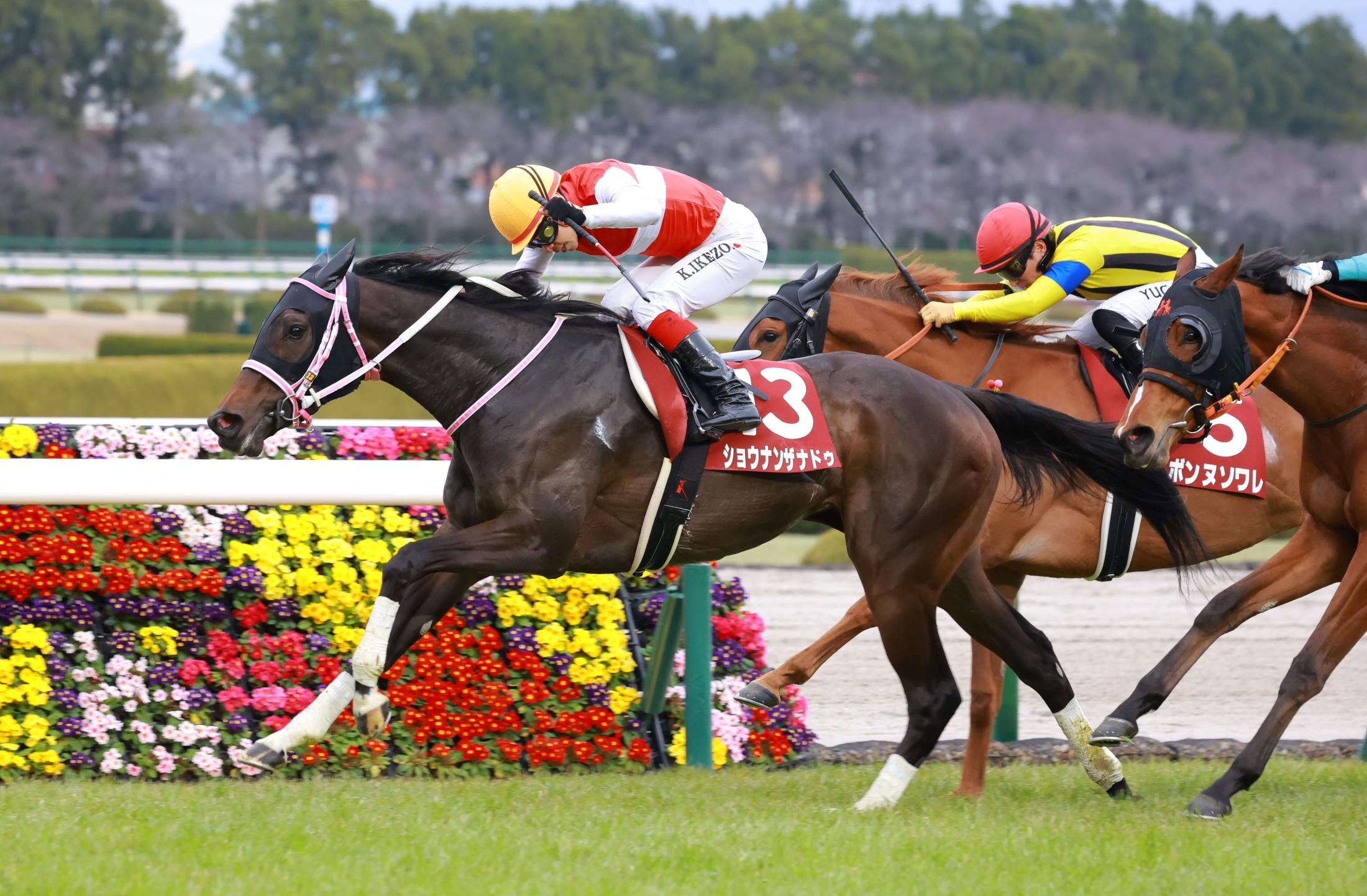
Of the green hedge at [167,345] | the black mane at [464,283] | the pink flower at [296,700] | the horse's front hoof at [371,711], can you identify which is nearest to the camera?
the horse's front hoof at [371,711]

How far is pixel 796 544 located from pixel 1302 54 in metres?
61.5

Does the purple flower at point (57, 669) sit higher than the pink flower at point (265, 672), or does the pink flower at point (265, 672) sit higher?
the purple flower at point (57, 669)

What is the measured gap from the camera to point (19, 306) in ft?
75.3

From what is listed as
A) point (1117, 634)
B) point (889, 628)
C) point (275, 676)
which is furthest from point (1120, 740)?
point (1117, 634)

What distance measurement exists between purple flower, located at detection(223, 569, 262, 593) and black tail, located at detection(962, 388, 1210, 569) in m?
2.21

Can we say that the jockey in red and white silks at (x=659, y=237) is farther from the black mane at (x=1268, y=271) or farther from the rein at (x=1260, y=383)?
the black mane at (x=1268, y=271)

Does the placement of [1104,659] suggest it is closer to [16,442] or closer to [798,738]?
[798,738]

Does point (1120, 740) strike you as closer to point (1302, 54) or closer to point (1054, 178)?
point (1054, 178)

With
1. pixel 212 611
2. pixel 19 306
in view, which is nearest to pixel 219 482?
pixel 212 611

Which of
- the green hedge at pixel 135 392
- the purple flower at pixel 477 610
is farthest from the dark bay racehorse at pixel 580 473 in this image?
the green hedge at pixel 135 392

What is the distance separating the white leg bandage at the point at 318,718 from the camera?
407 centimetres

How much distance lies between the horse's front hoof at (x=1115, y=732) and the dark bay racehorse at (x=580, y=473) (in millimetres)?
80

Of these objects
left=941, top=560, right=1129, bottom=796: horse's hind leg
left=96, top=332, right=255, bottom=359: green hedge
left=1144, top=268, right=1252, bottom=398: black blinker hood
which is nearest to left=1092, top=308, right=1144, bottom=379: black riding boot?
left=1144, top=268, right=1252, bottom=398: black blinker hood

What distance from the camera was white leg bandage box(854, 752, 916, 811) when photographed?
441 cm
